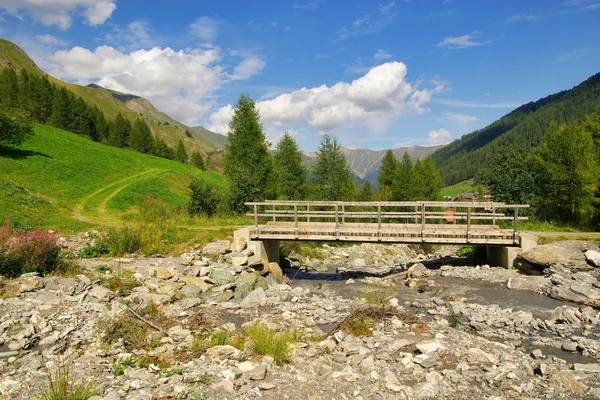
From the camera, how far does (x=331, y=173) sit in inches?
1473

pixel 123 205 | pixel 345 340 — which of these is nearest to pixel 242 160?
pixel 123 205

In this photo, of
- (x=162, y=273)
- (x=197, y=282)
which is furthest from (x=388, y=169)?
(x=162, y=273)

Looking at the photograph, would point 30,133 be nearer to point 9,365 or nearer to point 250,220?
point 250,220

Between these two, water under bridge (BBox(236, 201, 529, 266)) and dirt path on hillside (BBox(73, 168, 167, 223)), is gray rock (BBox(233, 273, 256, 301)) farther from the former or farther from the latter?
dirt path on hillside (BBox(73, 168, 167, 223))

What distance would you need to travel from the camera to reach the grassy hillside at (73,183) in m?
24.6

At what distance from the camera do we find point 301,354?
9.67m

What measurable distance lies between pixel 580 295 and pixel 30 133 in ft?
166

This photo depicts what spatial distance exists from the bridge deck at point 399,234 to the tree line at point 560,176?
863 cm

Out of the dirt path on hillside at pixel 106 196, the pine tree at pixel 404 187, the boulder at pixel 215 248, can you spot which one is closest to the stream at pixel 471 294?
the boulder at pixel 215 248

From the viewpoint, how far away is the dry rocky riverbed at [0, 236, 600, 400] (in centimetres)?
793

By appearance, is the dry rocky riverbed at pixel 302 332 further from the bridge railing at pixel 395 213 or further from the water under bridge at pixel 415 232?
the bridge railing at pixel 395 213

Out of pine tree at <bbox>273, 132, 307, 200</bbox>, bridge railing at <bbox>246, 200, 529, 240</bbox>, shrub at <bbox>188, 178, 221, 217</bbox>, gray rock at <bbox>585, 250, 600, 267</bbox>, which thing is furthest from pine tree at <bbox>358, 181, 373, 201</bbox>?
gray rock at <bbox>585, 250, 600, 267</bbox>

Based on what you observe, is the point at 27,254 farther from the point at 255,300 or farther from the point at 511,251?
the point at 511,251

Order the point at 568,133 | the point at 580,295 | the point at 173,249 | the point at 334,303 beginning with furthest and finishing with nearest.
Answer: the point at 568,133, the point at 173,249, the point at 334,303, the point at 580,295
